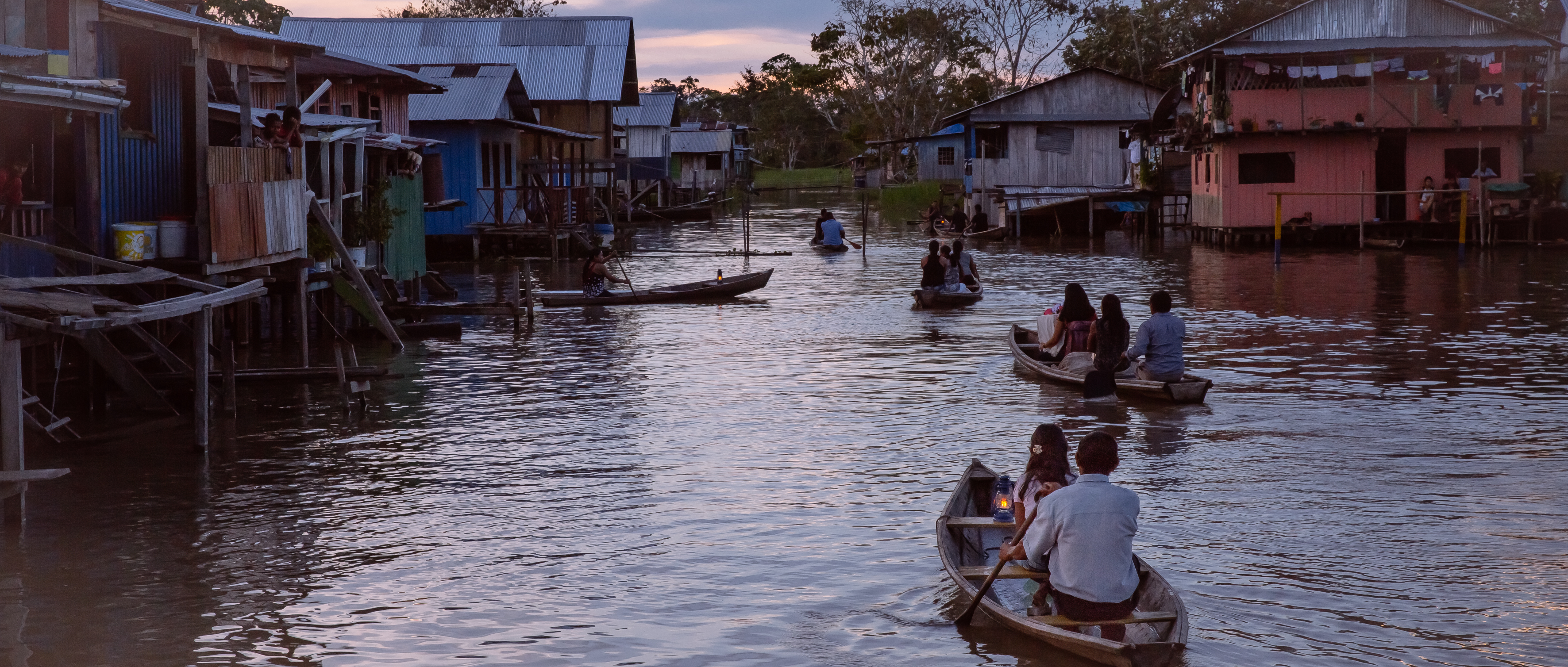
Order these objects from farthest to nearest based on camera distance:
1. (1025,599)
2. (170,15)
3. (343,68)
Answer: (343,68)
(170,15)
(1025,599)

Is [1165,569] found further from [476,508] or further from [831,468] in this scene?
[476,508]

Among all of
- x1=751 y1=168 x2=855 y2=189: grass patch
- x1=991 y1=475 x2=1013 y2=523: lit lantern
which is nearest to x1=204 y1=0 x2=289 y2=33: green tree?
x1=991 y1=475 x2=1013 y2=523: lit lantern

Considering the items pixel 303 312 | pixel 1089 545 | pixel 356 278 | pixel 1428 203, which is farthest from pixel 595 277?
pixel 1428 203

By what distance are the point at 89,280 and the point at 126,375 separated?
2.59 metres

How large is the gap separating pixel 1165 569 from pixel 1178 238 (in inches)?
1454

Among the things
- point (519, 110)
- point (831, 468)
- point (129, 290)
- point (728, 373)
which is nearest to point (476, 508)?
point (831, 468)

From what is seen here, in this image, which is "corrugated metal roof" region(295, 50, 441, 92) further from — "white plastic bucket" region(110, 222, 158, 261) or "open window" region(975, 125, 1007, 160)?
"open window" region(975, 125, 1007, 160)

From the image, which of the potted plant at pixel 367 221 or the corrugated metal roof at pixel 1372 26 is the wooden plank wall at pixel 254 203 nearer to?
the potted plant at pixel 367 221

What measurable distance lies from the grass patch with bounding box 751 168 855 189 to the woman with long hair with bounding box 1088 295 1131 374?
78600mm

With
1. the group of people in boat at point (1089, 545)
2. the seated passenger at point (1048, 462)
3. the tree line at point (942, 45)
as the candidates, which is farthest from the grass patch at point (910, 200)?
the group of people in boat at point (1089, 545)

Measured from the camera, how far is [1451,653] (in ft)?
24.0

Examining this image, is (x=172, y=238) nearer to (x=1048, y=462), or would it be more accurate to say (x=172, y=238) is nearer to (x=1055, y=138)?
(x=1048, y=462)

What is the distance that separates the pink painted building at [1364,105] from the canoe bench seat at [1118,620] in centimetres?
3227

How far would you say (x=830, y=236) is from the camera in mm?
40219
